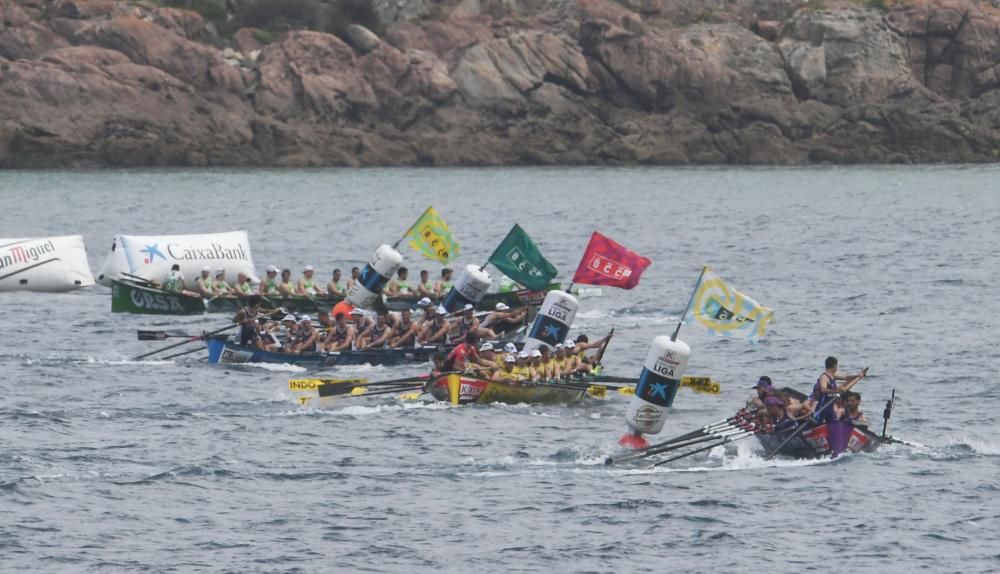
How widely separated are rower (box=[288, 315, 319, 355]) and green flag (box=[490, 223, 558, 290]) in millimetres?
7275

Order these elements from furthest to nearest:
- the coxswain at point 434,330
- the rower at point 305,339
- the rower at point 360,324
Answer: the rower at point 360,324, the coxswain at point 434,330, the rower at point 305,339

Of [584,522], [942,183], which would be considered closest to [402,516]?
[584,522]

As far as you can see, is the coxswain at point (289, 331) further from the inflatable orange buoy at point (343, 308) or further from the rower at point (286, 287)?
the rower at point (286, 287)

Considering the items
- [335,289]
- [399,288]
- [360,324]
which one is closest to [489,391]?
[360,324]

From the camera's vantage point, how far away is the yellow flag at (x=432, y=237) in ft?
191

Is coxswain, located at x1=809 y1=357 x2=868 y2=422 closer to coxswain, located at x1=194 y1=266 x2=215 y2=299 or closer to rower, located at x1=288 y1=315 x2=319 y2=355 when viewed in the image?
rower, located at x1=288 y1=315 x2=319 y2=355

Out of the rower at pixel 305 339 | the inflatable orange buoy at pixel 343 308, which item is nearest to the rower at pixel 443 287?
the inflatable orange buoy at pixel 343 308

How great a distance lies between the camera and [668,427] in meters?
40.6

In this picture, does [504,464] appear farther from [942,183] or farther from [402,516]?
[942,183]

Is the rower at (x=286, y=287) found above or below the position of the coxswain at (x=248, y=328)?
below

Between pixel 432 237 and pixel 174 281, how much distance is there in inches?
378

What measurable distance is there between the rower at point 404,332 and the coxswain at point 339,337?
1149 millimetres

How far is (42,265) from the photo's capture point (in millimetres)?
66750

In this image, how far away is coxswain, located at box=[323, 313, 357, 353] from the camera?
4916 cm
